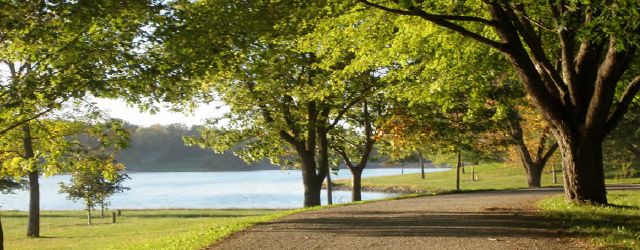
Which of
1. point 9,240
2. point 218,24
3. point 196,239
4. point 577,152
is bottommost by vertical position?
point 9,240

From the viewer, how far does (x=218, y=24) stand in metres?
9.84

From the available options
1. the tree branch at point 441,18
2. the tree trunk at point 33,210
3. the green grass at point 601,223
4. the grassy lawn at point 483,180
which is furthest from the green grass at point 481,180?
the tree branch at point 441,18

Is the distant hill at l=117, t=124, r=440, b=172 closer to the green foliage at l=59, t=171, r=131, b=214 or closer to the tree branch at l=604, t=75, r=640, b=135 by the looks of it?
the green foliage at l=59, t=171, r=131, b=214

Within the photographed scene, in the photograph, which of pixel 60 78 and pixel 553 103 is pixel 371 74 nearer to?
pixel 553 103

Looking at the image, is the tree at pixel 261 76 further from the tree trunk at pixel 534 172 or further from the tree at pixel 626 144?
the tree at pixel 626 144

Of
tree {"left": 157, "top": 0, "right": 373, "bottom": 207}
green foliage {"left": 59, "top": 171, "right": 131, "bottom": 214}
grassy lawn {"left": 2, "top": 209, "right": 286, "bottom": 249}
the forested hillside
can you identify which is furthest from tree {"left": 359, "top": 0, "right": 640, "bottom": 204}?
the forested hillside

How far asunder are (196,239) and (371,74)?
11888 millimetres

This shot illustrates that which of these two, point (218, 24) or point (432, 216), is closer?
point (218, 24)

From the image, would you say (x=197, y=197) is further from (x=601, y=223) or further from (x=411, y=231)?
(x=601, y=223)

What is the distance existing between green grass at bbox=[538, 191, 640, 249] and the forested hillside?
433 feet

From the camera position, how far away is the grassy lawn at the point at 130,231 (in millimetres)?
11156

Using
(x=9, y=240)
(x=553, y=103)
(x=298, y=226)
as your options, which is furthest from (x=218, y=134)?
(x=553, y=103)

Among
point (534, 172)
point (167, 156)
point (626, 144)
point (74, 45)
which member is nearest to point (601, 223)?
point (74, 45)

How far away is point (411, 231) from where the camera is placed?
9.70m
